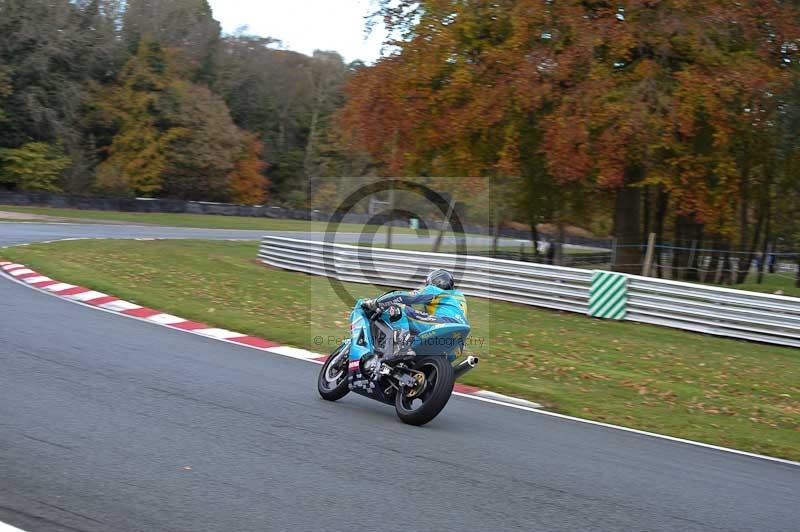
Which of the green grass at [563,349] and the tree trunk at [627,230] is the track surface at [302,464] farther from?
the tree trunk at [627,230]

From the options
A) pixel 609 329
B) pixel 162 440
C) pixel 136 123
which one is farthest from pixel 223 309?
pixel 136 123

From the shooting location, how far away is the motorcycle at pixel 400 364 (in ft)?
26.3

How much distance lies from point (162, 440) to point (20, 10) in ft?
165

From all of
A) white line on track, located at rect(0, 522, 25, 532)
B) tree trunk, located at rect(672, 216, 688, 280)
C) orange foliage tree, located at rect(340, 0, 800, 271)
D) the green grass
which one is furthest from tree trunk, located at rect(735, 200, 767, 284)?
white line on track, located at rect(0, 522, 25, 532)

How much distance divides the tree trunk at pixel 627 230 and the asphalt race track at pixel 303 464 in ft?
54.6

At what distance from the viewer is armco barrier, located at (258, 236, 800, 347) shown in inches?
637

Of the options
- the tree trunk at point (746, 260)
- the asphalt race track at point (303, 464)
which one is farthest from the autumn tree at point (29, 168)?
the asphalt race track at point (303, 464)

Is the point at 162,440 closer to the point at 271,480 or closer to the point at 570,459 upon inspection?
the point at 271,480

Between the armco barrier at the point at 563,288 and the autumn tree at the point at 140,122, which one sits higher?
the autumn tree at the point at 140,122

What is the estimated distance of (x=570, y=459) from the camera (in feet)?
24.5

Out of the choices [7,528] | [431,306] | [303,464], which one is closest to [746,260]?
[431,306]

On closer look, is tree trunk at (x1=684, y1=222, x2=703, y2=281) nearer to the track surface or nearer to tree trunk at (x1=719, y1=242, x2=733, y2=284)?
tree trunk at (x1=719, y1=242, x2=733, y2=284)

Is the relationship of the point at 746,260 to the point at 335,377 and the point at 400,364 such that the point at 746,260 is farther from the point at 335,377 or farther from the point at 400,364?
the point at 400,364

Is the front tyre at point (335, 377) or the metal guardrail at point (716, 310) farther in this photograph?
the metal guardrail at point (716, 310)
